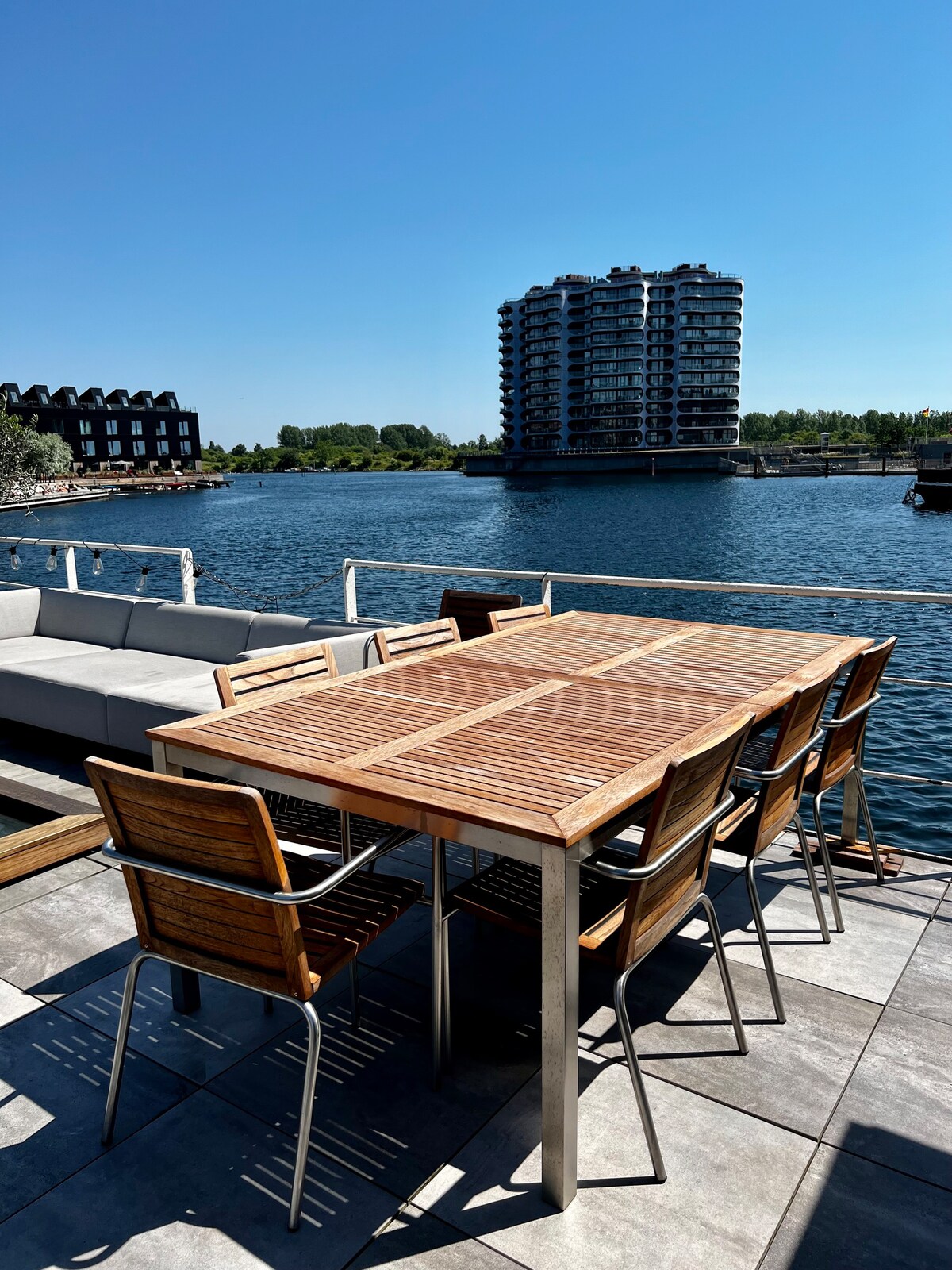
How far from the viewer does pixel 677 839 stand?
1.76m

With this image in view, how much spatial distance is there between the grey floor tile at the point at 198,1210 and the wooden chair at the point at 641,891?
40cm

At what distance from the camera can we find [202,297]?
149 ft

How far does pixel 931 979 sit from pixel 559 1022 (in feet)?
4.71

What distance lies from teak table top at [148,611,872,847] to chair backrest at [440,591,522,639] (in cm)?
123

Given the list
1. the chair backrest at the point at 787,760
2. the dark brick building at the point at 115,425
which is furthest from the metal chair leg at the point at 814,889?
the dark brick building at the point at 115,425

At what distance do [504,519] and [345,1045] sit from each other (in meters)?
45.4

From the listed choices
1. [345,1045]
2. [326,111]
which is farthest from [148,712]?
[326,111]

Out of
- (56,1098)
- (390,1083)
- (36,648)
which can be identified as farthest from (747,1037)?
(36,648)

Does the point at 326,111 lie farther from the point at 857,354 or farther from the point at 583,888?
the point at 857,354

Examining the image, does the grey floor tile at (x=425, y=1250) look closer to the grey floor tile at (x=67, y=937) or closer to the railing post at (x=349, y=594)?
the grey floor tile at (x=67, y=937)

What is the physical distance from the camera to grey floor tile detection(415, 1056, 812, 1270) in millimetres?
1526

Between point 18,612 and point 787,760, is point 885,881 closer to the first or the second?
point 787,760

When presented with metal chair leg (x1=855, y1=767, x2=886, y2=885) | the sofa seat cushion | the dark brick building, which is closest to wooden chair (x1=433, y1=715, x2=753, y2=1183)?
metal chair leg (x1=855, y1=767, x2=886, y2=885)

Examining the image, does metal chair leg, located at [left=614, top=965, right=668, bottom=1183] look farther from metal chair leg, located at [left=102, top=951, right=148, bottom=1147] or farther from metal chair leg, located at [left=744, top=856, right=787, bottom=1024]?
metal chair leg, located at [left=102, top=951, right=148, bottom=1147]
